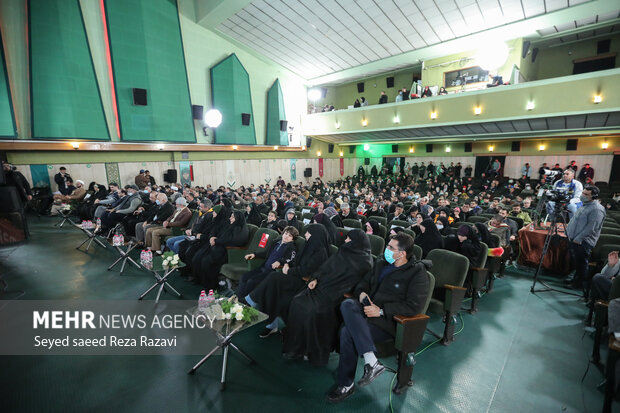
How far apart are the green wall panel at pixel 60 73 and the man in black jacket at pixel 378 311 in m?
11.0

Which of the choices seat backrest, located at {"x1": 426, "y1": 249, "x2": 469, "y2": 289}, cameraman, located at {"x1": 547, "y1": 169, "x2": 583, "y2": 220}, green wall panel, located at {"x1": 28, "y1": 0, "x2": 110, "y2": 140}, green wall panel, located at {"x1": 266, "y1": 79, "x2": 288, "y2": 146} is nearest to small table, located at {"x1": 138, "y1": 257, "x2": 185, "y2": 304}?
seat backrest, located at {"x1": 426, "y1": 249, "x2": 469, "y2": 289}

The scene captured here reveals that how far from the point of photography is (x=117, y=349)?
2848mm

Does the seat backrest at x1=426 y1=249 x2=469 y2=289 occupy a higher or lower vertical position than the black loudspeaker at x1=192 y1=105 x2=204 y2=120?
lower

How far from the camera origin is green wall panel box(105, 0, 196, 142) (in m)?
9.34

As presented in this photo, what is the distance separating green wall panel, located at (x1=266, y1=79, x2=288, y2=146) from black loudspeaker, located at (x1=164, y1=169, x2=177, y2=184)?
5239 mm

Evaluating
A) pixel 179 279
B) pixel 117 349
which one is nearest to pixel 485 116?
pixel 179 279

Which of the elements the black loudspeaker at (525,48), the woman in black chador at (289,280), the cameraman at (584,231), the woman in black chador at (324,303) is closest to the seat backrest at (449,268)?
the woman in black chador at (324,303)

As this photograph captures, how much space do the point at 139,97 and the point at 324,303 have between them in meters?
10.8

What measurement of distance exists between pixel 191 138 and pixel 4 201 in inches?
267

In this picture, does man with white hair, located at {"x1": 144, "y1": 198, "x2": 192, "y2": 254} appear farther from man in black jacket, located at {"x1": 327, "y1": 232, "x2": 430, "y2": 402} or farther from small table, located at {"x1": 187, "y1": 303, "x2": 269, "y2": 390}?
man in black jacket, located at {"x1": 327, "y1": 232, "x2": 430, "y2": 402}

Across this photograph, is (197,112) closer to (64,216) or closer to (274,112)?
(274,112)

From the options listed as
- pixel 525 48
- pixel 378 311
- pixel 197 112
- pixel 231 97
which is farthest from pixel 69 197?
pixel 525 48

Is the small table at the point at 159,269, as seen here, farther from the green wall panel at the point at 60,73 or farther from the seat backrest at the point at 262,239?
the green wall panel at the point at 60,73

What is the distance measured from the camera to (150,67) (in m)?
10.0
